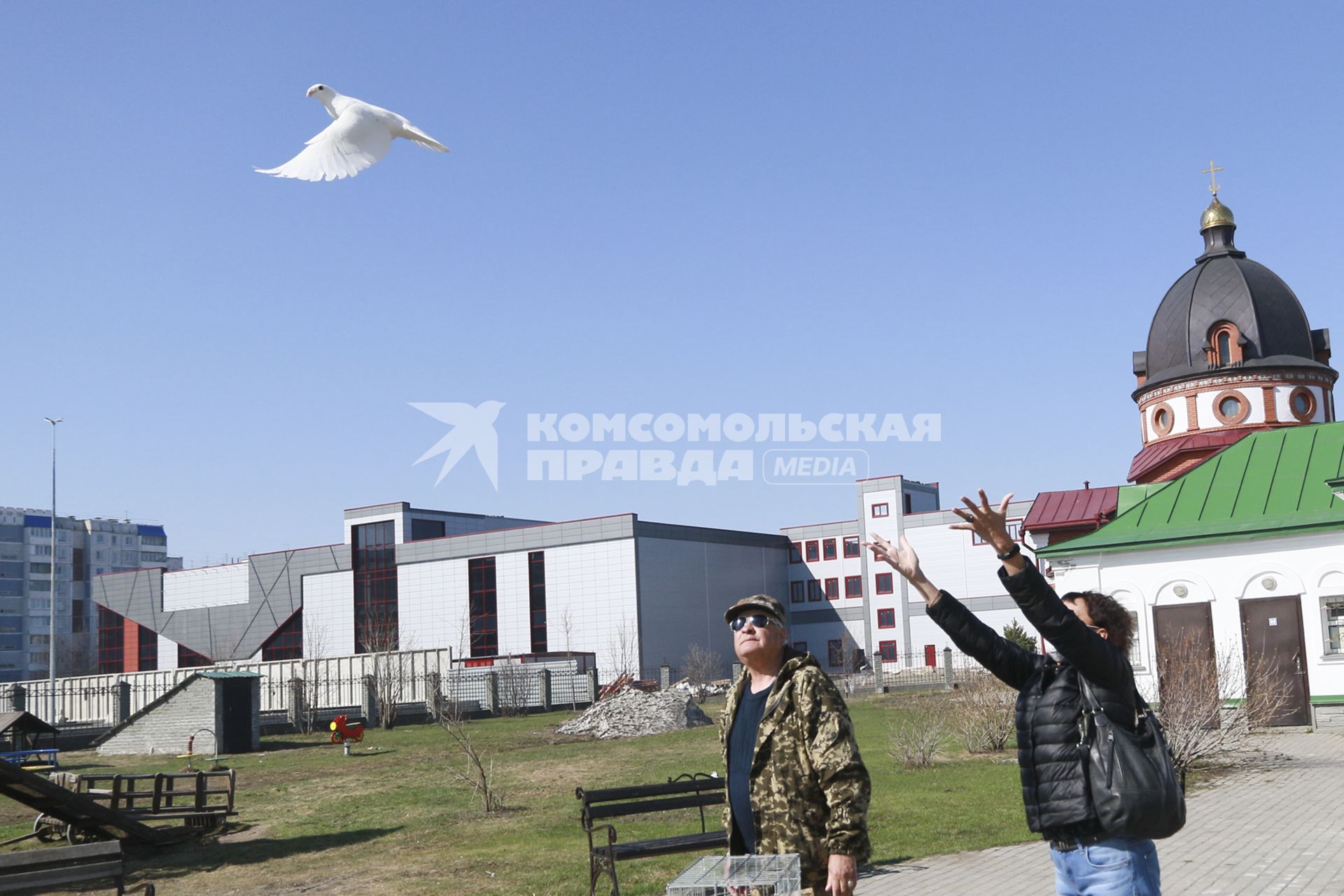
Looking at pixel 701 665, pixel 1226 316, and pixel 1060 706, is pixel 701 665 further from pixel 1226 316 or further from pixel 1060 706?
pixel 1060 706

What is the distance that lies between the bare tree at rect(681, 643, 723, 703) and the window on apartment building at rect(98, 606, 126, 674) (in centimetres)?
4632

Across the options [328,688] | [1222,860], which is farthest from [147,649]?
[1222,860]

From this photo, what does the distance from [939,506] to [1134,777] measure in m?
85.6

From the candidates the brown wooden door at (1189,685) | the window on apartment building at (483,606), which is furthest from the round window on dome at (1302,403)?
the window on apartment building at (483,606)

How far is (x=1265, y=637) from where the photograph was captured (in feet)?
84.7

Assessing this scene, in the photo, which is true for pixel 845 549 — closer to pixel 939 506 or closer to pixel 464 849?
pixel 939 506

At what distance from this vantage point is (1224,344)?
1641 inches

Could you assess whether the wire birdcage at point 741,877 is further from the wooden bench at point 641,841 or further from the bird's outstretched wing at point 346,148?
the bird's outstretched wing at point 346,148

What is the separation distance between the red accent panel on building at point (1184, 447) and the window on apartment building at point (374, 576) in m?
50.2

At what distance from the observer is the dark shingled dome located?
41250mm

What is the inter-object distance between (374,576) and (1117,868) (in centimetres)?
7813

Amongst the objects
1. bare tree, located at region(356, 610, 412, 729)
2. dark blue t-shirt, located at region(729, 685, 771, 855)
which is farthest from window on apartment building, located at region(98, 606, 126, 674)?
dark blue t-shirt, located at region(729, 685, 771, 855)

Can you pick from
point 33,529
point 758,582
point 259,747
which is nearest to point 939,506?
point 758,582

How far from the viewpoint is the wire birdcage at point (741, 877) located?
4.14 m
